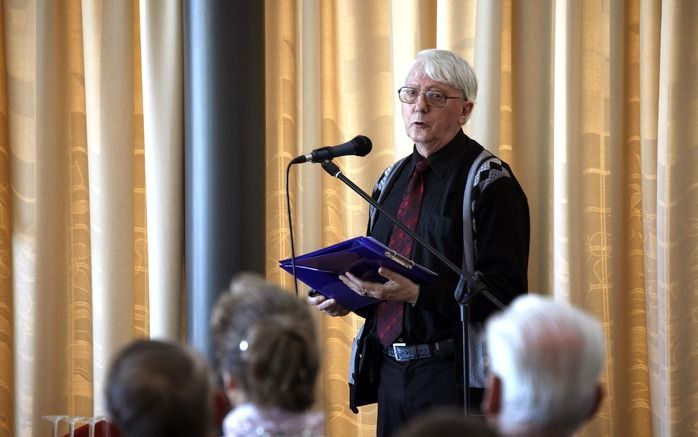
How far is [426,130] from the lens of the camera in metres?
3.25

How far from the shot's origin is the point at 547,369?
1597mm

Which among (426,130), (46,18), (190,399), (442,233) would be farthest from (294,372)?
(46,18)

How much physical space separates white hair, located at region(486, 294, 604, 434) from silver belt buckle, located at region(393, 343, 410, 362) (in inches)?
57.0

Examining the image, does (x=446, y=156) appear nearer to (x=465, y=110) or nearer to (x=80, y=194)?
(x=465, y=110)

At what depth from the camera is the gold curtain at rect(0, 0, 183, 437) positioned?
4.02m

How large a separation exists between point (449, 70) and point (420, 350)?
3.04 feet

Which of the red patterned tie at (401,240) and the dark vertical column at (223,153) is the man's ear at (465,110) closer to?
the red patterned tie at (401,240)

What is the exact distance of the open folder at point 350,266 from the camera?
273cm

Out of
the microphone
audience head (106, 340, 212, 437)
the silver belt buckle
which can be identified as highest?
the microphone

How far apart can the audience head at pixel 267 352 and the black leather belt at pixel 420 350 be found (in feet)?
4.28

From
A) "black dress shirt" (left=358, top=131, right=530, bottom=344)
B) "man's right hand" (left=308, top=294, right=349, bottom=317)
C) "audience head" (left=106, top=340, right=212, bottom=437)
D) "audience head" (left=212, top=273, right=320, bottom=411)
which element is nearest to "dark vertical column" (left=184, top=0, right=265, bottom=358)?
"man's right hand" (left=308, top=294, right=349, bottom=317)

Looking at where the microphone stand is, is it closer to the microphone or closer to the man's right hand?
the microphone

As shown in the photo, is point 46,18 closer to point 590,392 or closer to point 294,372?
point 294,372

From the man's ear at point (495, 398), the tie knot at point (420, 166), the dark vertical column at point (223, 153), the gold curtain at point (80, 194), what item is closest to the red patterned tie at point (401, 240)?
the tie knot at point (420, 166)
